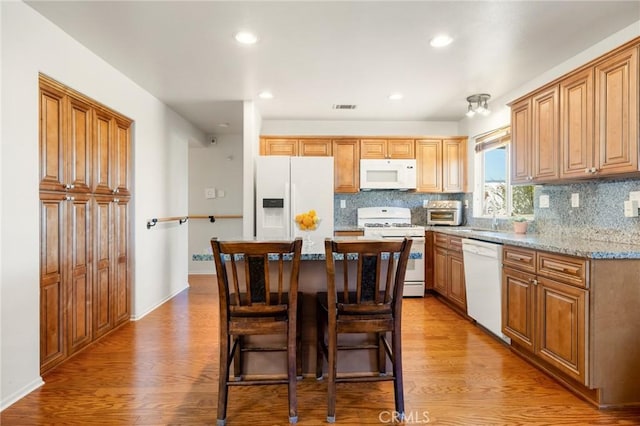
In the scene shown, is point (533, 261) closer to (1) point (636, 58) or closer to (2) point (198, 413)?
(1) point (636, 58)

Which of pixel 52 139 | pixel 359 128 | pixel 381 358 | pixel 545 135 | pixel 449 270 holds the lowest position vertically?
pixel 381 358

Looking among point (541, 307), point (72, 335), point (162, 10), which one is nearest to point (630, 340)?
point (541, 307)

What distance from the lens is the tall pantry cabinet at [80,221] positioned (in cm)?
240

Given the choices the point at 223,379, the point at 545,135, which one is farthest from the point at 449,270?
the point at 223,379

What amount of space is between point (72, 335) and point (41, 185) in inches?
45.0

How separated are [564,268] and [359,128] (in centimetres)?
345

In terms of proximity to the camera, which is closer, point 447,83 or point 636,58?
point 636,58

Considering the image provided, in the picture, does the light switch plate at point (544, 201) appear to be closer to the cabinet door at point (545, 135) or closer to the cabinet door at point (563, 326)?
the cabinet door at point (545, 135)

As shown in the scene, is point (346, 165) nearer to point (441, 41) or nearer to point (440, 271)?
point (440, 271)

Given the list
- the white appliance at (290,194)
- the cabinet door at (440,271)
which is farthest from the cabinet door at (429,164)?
the white appliance at (290,194)

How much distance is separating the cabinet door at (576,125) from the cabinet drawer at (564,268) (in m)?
0.68

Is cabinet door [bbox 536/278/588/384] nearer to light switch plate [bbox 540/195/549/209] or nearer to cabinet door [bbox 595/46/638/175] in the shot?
cabinet door [bbox 595/46/638/175]

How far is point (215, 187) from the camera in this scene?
19.6 feet

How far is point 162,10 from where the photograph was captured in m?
2.25
